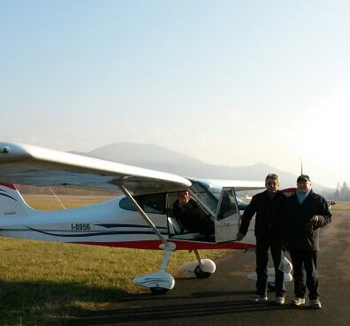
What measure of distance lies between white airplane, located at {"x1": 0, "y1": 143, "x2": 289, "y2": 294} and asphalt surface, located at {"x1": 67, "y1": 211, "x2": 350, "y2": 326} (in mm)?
483

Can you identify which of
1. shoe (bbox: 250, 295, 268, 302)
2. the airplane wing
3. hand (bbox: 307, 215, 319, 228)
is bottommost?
shoe (bbox: 250, 295, 268, 302)

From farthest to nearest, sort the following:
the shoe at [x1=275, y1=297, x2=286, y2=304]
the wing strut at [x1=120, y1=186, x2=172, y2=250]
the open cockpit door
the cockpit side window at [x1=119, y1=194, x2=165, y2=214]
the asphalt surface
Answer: the cockpit side window at [x1=119, y1=194, x2=165, y2=214]
the wing strut at [x1=120, y1=186, x2=172, y2=250]
the open cockpit door
the shoe at [x1=275, y1=297, x2=286, y2=304]
the asphalt surface

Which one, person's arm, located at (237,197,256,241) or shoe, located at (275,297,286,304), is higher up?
person's arm, located at (237,197,256,241)

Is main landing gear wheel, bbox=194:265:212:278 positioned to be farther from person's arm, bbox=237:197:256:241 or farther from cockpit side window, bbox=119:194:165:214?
person's arm, bbox=237:197:256:241

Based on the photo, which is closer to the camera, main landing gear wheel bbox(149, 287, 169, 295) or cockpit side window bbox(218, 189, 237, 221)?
main landing gear wheel bbox(149, 287, 169, 295)

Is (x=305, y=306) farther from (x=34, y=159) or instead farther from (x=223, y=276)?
(x=34, y=159)

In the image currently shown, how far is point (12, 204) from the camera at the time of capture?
33.0 feet

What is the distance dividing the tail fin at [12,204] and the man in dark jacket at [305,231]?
5.91 meters

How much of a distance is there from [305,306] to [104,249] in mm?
7845

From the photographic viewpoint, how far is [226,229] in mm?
7793

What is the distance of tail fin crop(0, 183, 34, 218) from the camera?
9.93 m

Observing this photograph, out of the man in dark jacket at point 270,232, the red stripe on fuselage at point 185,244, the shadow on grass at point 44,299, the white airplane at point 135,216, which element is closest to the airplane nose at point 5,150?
the white airplane at point 135,216

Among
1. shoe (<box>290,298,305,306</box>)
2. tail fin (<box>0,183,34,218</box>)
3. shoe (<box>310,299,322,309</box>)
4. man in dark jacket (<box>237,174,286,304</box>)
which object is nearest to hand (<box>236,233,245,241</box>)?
man in dark jacket (<box>237,174,286,304</box>)

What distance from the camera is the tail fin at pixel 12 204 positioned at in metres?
9.93
